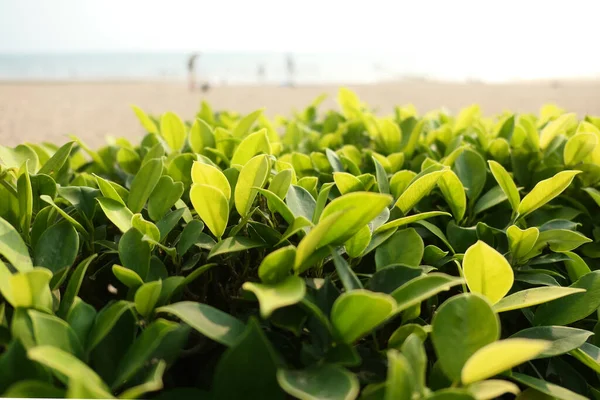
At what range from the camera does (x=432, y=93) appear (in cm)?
1135

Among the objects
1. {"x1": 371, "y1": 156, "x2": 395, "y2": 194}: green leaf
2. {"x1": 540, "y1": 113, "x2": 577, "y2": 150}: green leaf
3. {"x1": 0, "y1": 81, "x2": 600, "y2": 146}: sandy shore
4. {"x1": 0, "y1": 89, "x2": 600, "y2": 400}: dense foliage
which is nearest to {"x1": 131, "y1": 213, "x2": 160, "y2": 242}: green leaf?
{"x1": 0, "y1": 89, "x2": 600, "y2": 400}: dense foliage

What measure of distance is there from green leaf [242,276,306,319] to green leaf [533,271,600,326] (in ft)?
1.83

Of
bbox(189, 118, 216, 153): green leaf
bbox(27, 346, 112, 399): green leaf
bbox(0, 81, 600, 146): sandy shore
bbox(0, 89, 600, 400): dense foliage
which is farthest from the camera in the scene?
bbox(0, 81, 600, 146): sandy shore

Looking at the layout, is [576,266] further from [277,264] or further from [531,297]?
[277,264]

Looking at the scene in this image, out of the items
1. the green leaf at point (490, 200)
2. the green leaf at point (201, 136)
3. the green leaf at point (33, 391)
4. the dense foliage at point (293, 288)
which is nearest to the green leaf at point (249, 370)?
the dense foliage at point (293, 288)

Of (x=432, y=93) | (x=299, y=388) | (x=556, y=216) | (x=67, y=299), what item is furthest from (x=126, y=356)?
(x=432, y=93)

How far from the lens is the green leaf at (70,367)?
575 millimetres

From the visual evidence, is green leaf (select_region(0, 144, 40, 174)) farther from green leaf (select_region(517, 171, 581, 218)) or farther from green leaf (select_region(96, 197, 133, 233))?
green leaf (select_region(517, 171, 581, 218))

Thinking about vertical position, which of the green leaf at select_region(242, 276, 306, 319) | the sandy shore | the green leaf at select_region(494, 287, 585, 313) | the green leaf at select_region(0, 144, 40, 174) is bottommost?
the sandy shore

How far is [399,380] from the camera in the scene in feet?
1.95

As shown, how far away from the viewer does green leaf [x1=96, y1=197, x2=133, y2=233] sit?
983mm

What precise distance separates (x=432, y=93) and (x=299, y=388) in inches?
453

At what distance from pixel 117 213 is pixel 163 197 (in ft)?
0.50

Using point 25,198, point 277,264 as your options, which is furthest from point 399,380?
point 25,198
